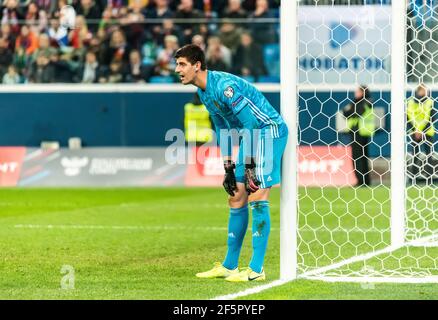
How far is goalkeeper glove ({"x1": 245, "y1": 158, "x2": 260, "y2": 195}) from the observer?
837 centimetres

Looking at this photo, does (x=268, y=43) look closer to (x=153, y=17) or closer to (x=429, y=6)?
(x=153, y=17)

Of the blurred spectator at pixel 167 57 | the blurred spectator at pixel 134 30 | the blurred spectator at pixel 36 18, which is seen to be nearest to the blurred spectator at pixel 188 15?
the blurred spectator at pixel 167 57

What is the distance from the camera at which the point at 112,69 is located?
2181 centimetres

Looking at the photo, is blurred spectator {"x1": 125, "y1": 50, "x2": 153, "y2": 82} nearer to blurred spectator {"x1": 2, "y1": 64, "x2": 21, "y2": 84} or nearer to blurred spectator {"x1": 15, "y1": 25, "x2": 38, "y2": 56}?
blurred spectator {"x1": 15, "y1": 25, "x2": 38, "y2": 56}

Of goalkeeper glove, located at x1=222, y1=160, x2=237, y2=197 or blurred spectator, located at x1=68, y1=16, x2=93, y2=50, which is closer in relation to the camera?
goalkeeper glove, located at x1=222, y1=160, x2=237, y2=197

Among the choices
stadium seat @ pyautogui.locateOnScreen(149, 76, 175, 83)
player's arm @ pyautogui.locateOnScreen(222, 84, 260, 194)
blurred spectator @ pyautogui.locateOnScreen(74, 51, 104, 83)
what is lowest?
player's arm @ pyautogui.locateOnScreen(222, 84, 260, 194)

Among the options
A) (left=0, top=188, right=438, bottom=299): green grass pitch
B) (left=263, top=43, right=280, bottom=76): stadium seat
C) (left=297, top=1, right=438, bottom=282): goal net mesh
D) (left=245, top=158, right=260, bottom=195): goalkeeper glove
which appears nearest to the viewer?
(left=0, top=188, right=438, bottom=299): green grass pitch

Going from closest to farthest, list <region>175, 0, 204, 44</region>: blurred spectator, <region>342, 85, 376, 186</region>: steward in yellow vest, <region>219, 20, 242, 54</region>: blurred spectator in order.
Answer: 1. <region>342, 85, 376, 186</region>: steward in yellow vest
2. <region>219, 20, 242, 54</region>: blurred spectator
3. <region>175, 0, 204, 44</region>: blurred spectator

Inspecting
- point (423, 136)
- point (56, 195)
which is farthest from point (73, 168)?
point (423, 136)

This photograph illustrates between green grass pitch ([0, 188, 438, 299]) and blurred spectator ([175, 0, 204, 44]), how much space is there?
3726mm

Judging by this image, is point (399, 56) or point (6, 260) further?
point (399, 56)

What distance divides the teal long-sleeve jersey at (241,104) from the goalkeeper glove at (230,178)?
6.9 inches

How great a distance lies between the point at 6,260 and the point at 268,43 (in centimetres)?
1208

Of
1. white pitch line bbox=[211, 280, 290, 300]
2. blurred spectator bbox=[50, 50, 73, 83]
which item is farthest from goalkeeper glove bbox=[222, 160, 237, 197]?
blurred spectator bbox=[50, 50, 73, 83]
